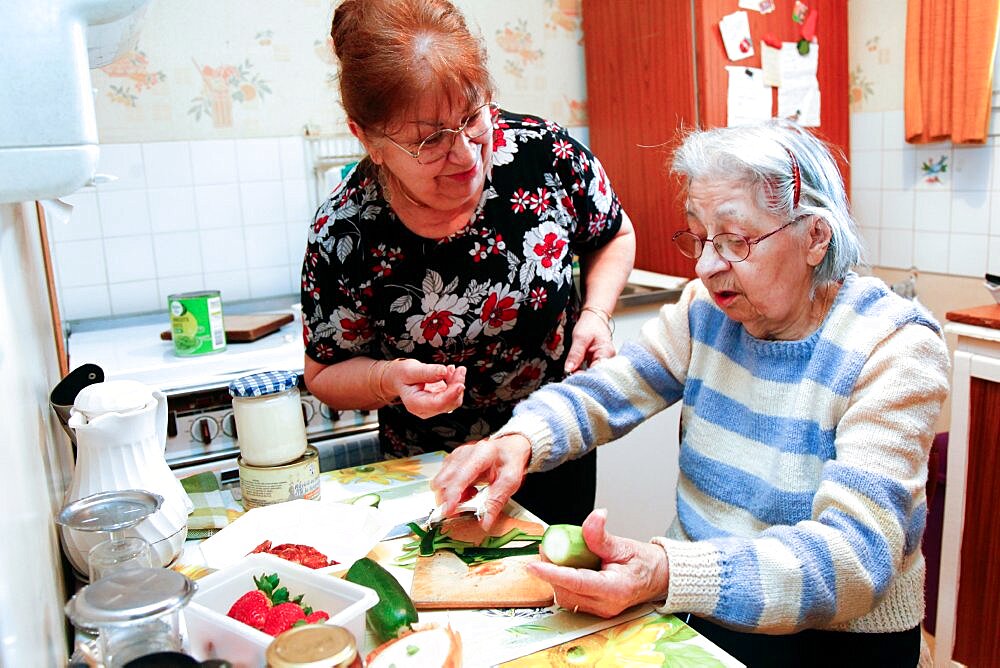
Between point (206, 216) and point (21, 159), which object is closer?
point (21, 159)

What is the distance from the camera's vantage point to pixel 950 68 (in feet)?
8.86

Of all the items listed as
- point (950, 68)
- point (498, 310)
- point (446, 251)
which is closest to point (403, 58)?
point (446, 251)

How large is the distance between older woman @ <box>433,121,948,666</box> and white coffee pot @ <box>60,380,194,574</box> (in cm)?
38

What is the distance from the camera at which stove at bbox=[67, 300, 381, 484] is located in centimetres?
206

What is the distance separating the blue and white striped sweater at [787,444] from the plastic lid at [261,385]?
1.18 feet

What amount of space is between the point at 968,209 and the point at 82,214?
2.78 metres

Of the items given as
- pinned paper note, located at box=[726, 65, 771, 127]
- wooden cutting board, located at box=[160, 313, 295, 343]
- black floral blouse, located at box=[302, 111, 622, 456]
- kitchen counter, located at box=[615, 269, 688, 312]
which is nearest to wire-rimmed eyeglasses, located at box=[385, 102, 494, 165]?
black floral blouse, located at box=[302, 111, 622, 456]

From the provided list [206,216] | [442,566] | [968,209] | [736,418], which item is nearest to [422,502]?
[442,566]

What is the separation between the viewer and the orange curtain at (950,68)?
2.62 meters

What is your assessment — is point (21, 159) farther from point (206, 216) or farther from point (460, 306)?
point (206, 216)

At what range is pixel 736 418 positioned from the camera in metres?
1.31

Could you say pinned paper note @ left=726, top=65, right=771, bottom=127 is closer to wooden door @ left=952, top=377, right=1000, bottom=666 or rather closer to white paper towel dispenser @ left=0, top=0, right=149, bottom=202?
wooden door @ left=952, top=377, right=1000, bottom=666

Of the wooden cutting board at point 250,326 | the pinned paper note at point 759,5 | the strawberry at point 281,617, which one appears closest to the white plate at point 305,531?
the strawberry at point 281,617

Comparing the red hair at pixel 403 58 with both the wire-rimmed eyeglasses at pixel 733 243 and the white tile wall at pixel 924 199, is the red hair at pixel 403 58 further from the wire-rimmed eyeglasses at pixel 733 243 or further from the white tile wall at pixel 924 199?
the white tile wall at pixel 924 199
